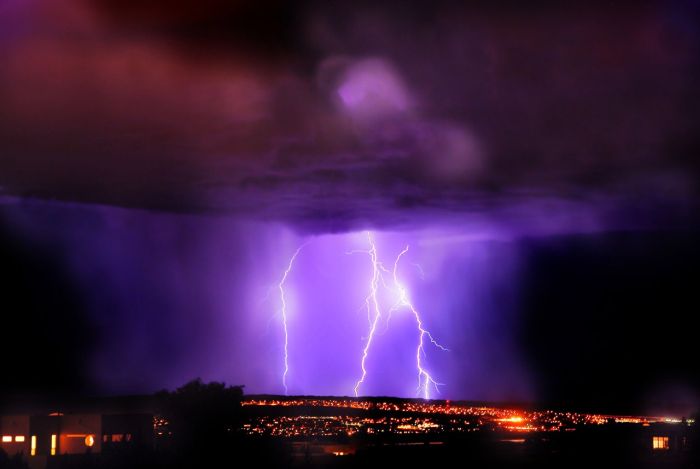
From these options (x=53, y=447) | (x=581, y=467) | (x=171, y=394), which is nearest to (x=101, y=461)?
(x=53, y=447)

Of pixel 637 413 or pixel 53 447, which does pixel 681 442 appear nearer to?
pixel 53 447

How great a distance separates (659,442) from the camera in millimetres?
→ 69750

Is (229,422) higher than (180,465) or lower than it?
higher

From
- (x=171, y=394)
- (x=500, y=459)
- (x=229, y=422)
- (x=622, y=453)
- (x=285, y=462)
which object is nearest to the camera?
(x=285, y=462)

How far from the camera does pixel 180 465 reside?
4081cm

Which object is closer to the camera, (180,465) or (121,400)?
(180,465)

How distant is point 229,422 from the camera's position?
72250mm

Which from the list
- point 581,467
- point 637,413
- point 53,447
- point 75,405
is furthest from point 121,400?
point 637,413

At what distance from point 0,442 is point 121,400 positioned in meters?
12.5

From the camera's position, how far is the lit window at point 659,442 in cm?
6889

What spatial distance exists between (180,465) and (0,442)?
9.26 meters

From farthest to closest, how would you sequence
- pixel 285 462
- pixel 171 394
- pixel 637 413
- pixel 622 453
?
pixel 637 413, pixel 171 394, pixel 622 453, pixel 285 462

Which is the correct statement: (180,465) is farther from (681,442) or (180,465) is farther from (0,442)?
(681,442)

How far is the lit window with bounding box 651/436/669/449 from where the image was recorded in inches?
2712
